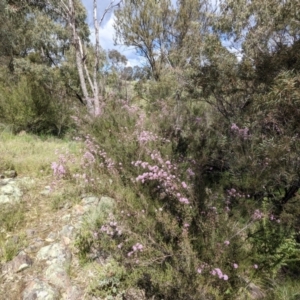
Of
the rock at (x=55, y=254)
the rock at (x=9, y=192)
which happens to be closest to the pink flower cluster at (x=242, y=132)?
the rock at (x=55, y=254)

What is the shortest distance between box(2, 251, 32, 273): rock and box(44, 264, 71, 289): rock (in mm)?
242

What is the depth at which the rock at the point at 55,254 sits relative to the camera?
2506 millimetres

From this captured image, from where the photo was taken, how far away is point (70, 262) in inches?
98.9

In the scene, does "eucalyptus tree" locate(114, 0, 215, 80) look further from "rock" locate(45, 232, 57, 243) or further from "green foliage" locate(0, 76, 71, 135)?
"rock" locate(45, 232, 57, 243)

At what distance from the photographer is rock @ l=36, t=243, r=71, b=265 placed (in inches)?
98.7

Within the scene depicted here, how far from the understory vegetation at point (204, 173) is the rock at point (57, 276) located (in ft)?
0.72

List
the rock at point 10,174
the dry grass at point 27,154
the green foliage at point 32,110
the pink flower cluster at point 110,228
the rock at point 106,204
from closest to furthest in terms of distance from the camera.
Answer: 1. the pink flower cluster at point 110,228
2. the rock at point 106,204
3. the rock at point 10,174
4. the dry grass at point 27,154
5. the green foliage at point 32,110

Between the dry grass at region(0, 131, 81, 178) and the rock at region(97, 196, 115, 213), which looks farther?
the dry grass at region(0, 131, 81, 178)

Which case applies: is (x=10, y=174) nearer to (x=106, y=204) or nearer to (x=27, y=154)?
(x=27, y=154)

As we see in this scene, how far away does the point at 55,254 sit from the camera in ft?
8.46

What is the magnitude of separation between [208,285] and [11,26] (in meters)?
12.8

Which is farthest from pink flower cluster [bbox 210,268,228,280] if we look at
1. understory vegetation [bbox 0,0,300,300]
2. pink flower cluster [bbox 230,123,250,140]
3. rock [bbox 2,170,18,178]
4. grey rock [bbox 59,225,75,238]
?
rock [bbox 2,170,18,178]

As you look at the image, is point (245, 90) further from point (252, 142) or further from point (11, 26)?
point (11, 26)

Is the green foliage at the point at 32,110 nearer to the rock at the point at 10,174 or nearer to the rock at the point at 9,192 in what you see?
the rock at the point at 10,174
